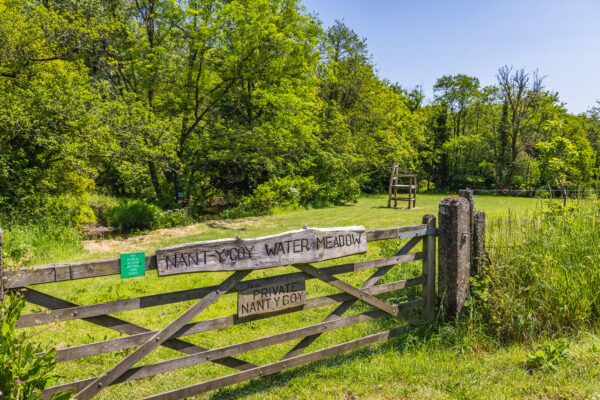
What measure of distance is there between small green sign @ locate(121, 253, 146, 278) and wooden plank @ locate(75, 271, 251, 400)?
1.56 feet

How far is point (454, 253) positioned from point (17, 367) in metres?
3.72

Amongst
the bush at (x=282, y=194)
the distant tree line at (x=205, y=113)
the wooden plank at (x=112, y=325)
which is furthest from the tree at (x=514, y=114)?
the wooden plank at (x=112, y=325)

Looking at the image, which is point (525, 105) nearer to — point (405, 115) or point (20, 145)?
point (405, 115)

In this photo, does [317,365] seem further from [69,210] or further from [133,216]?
[133,216]

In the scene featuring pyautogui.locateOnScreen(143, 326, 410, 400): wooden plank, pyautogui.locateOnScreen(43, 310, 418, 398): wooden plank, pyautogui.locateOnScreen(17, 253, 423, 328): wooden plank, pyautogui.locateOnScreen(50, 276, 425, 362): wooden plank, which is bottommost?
pyautogui.locateOnScreen(143, 326, 410, 400): wooden plank

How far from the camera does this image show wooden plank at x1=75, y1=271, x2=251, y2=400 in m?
2.61

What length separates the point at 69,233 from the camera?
396 inches

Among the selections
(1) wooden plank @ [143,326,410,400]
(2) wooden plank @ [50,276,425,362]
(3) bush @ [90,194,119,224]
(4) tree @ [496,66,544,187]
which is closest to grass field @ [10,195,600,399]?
(1) wooden plank @ [143,326,410,400]

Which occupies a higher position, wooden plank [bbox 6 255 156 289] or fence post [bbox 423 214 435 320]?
wooden plank [bbox 6 255 156 289]

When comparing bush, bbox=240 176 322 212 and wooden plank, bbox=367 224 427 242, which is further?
bush, bbox=240 176 322 212

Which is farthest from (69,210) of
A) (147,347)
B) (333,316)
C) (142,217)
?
(333,316)

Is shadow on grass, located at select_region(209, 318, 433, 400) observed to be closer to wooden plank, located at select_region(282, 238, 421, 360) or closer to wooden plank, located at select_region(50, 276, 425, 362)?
wooden plank, located at select_region(282, 238, 421, 360)

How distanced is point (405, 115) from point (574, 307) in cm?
2780

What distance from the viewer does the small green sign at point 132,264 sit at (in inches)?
99.8
